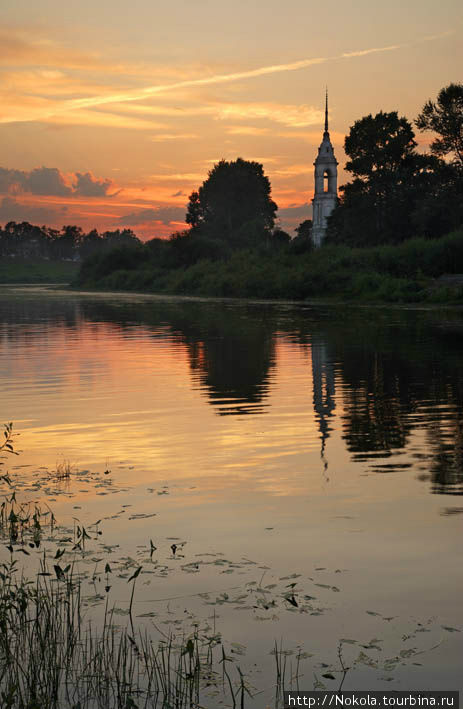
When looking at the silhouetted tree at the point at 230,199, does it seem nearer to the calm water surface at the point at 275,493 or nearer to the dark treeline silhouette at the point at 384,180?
the dark treeline silhouette at the point at 384,180

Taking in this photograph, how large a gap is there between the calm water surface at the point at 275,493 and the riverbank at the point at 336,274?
38.8 m

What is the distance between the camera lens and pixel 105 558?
836cm

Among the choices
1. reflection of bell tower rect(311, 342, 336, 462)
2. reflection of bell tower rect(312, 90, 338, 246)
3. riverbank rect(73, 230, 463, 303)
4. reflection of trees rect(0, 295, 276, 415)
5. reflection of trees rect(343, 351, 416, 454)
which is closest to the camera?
reflection of trees rect(343, 351, 416, 454)

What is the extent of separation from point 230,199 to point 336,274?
8399 centimetres

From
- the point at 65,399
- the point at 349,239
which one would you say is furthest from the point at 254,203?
the point at 65,399

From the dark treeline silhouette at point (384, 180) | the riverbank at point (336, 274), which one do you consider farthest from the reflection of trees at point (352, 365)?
the dark treeline silhouette at point (384, 180)

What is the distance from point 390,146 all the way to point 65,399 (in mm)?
75558

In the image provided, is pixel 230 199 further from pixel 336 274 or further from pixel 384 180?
pixel 336 274

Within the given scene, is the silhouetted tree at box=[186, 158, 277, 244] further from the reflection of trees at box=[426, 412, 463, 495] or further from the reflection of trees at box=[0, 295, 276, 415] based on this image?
the reflection of trees at box=[426, 412, 463, 495]

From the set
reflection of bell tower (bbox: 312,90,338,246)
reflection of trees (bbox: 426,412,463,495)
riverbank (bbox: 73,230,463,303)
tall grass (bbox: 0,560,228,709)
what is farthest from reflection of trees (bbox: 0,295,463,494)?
reflection of bell tower (bbox: 312,90,338,246)

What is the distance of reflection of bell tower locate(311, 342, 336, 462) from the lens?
52.4ft

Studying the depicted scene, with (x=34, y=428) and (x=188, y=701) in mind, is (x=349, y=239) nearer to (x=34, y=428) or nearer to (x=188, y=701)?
(x=34, y=428)

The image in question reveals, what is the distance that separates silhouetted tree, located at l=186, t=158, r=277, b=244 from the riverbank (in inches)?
1580

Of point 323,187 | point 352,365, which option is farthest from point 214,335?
point 323,187
